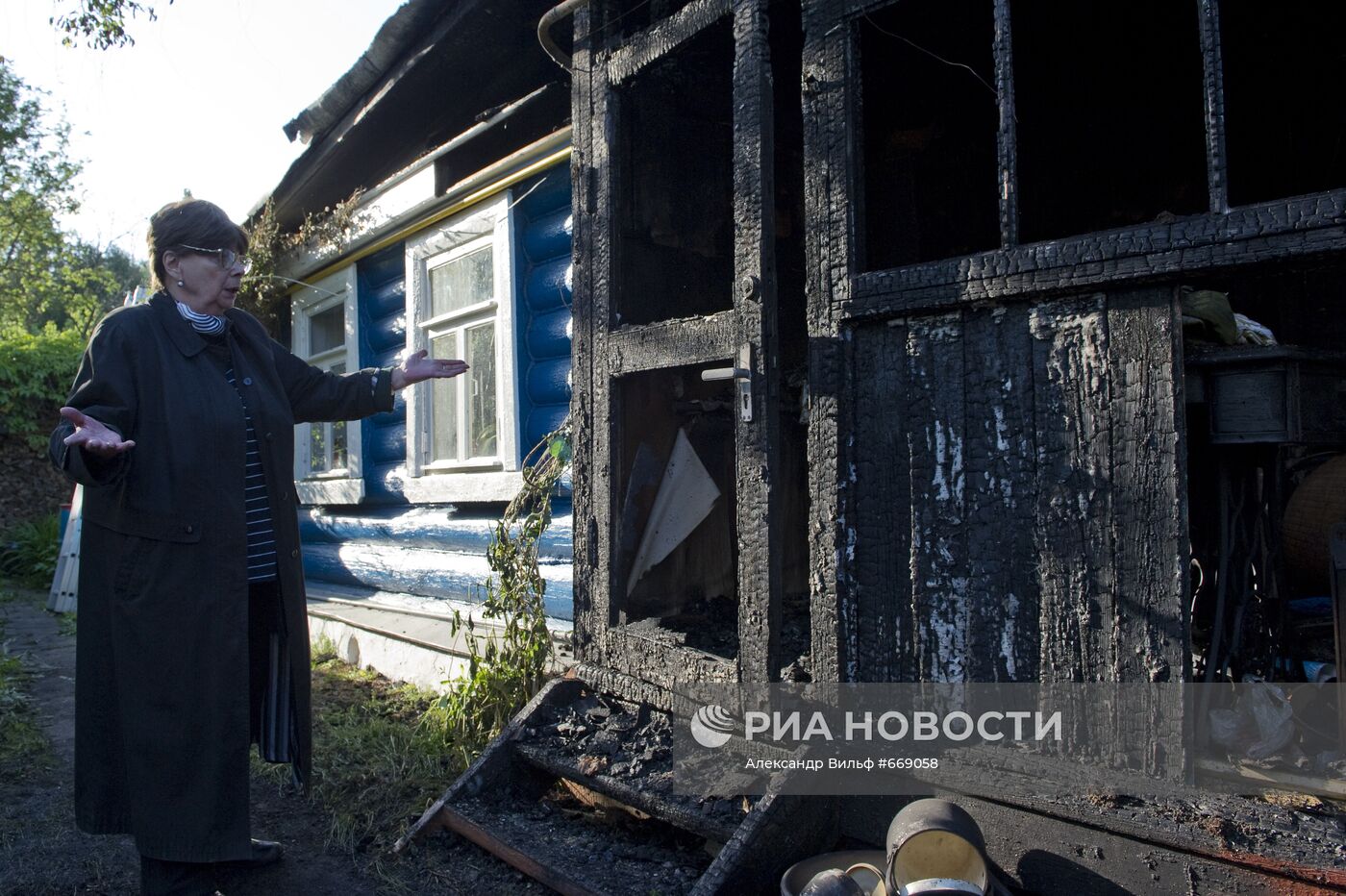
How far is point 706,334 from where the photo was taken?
291cm

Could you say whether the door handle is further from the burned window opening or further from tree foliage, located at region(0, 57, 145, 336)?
tree foliage, located at region(0, 57, 145, 336)

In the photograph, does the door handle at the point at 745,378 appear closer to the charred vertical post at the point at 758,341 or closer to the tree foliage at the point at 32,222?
the charred vertical post at the point at 758,341

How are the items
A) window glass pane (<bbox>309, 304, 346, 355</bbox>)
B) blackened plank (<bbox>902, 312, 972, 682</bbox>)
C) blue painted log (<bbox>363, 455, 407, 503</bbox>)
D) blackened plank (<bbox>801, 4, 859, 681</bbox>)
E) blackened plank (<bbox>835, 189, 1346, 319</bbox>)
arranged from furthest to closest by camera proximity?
window glass pane (<bbox>309, 304, 346, 355</bbox>) → blue painted log (<bbox>363, 455, 407, 503</bbox>) → blackened plank (<bbox>801, 4, 859, 681</bbox>) → blackened plank (<bbox>902, 312, 972, 682</bbox>) → blackened plank (<bbox>835, 189, 1346, 319</bbox>)

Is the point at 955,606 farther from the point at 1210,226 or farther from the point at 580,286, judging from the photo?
the point at 580,286

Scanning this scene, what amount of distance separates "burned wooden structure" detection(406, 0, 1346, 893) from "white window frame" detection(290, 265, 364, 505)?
12.0ft

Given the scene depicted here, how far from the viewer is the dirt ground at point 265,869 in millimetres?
2736

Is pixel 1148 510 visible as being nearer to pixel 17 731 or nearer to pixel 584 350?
pixel 584 350

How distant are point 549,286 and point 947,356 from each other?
2.97 meters

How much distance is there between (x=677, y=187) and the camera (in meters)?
3.56

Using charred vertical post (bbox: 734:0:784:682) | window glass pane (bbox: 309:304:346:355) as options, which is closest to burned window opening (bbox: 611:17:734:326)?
charred vertical post (bbox: 734:0:784:682)

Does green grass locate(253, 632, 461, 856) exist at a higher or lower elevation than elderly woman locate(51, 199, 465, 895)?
lower

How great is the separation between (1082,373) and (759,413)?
0.91 meters

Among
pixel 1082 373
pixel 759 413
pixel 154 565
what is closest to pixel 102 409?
pixel 154 565

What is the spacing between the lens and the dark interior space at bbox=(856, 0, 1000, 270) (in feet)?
12.7
